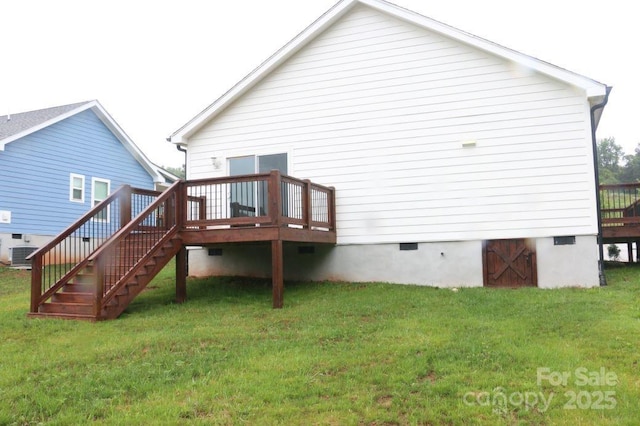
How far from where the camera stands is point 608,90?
873 cm

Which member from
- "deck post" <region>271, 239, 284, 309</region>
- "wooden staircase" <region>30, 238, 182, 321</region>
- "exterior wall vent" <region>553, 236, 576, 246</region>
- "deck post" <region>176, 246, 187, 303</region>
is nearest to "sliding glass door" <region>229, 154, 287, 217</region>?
"deck post" <region>176, 246, 187, 303</region>

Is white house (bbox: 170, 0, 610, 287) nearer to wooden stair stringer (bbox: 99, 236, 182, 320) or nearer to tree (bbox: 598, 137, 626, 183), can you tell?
wooden stair stringer (bbox: 99, 236, 182, 320)

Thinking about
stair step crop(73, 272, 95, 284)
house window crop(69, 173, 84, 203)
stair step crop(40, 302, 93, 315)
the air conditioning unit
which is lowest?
stair step crop(40, 302, 93, 315)

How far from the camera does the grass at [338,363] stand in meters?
3.65

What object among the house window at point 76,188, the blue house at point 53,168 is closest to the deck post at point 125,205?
the blue house at point 53,168

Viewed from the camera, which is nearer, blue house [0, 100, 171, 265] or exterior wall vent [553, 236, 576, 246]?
exterior wall vent [553, 236, 576, 246]

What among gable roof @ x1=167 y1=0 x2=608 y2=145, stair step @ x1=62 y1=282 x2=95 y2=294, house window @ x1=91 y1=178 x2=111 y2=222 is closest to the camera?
stair step @ x1=62 y1=282 x2=95 y2=294

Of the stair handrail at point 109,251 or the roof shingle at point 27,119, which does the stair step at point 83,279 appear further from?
the roof shingle at point 27,119

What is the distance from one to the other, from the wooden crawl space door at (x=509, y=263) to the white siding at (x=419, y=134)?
219 mm

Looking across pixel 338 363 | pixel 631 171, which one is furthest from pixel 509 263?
pixel 631 171

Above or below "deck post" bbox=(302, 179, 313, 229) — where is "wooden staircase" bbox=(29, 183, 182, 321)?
below

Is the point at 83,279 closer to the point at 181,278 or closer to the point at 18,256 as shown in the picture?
the point at 181,278

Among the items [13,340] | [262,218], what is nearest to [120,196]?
[262,218]

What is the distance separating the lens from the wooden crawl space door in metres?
9.23
